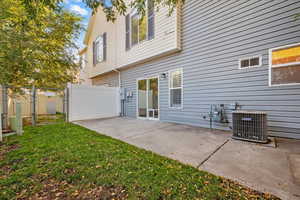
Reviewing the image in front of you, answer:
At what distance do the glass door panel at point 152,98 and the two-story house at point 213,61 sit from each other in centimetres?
5

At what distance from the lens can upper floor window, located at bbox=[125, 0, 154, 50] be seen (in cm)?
645

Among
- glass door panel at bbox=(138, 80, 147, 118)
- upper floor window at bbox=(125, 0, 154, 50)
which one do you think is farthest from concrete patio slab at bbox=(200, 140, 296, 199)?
upper floor window at bbox=(125, 0, 154, 50)

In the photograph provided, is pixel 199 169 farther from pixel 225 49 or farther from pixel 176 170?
pixel 225 49

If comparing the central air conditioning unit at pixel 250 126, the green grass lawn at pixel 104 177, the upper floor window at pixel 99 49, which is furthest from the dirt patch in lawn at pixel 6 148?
the upper floor window at pixel 99 49

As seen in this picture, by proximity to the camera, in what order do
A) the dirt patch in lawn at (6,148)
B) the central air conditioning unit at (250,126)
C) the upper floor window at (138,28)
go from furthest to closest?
the upper floor window at (138,28) → the central air conditioning unit at (250,126) → the dirt patch in lawn at (6,148)

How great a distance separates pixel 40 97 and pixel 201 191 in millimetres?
11986

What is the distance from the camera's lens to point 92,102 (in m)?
7.73

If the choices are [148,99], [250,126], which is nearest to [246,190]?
[250,126]

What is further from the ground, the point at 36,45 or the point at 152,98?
the point at 36,45

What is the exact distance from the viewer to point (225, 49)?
14.6 feet

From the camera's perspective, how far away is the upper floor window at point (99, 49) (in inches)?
392

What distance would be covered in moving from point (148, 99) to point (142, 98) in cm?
45

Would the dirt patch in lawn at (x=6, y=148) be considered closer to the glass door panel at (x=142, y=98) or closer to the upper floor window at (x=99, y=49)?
the glass door panel at (x=142, y=98)

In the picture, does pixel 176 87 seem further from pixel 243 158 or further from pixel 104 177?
pixel 104 177
